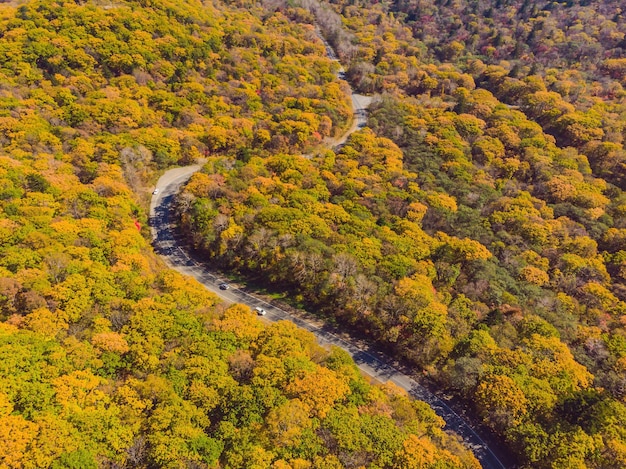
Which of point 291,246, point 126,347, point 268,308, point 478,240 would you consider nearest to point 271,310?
point 268,308

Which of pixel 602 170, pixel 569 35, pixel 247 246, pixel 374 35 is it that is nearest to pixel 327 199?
pixel 247 246

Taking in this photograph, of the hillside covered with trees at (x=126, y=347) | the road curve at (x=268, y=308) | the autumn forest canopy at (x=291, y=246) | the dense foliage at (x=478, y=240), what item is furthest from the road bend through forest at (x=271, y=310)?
the hillside covered with trees at (x=126, y=347)

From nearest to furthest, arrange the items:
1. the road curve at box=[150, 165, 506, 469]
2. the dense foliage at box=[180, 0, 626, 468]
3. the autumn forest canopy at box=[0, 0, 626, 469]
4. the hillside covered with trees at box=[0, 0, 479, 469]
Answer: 1. the hillside covered with trees at box=[0, 0, 479, 469]
2. the autumn forest canopy at box=[0, 0, 626, 469]
3. the dense foliage at box=[180, 0, 626, 468]
4. the road curve at box=[150, 165, 506, 469]

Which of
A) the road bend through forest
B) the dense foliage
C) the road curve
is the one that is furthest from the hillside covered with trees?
the dense foliage

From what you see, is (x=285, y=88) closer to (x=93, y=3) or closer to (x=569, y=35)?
(x=93, y=3)

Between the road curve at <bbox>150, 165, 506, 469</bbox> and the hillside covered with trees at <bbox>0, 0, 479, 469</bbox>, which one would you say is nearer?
the hillside covered with trees at <bbox>0, 0, 479, 469</bbox>

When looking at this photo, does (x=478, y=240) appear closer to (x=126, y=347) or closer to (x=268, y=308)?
(x=268, y=308)

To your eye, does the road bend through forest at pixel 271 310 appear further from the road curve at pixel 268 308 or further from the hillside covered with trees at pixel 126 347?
the hillside covered with trees at pixel 126 347

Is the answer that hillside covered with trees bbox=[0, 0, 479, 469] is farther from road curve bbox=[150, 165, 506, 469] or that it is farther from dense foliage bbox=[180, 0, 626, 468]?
dense foliage bbox=[180, 0, 626, 468]
